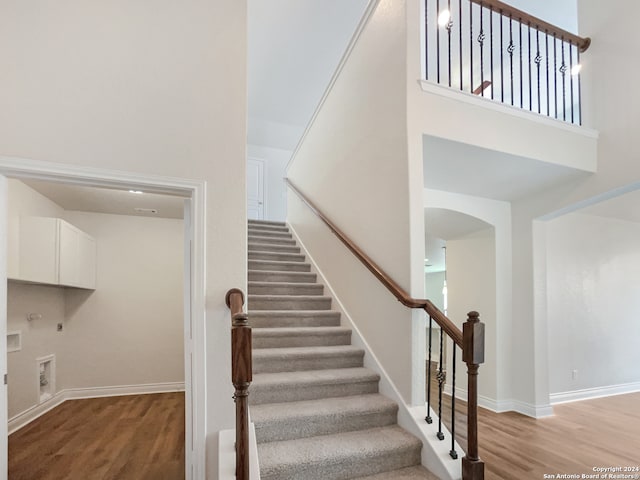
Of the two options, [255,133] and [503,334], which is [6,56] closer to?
[503,334]

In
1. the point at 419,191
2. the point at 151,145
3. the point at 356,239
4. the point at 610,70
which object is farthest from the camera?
the point at 356,239

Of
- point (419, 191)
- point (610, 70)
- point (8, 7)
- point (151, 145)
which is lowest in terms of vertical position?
point (419, 191)

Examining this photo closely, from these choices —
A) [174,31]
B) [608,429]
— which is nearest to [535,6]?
[174,31]

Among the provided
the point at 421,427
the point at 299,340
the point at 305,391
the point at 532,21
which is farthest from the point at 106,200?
the point at 532,21

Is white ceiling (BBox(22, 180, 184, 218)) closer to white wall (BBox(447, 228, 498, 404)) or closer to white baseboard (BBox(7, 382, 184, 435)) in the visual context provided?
white baseboard (BBox(7, 382, 184, 435))

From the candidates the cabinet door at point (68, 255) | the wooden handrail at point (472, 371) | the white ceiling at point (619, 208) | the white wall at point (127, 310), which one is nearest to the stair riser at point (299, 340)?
the wooden handrail at point (472, 371)

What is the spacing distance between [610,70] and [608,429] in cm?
343

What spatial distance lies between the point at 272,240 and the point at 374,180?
2577mm

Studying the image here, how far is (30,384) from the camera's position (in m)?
3.96

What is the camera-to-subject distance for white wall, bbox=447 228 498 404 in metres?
4.18

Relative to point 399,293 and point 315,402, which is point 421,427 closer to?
point 315,402

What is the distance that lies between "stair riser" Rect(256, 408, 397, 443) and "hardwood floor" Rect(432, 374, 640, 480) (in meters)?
0.82

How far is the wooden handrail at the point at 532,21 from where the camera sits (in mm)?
3150

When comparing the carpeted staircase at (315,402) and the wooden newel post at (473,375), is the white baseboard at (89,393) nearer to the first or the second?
the carpeted staircase at (315,402)
